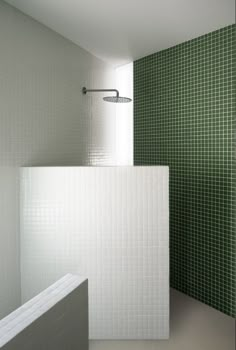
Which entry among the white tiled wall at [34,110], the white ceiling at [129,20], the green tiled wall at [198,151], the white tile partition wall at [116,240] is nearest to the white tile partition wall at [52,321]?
the white tile partition wall at [116,240]

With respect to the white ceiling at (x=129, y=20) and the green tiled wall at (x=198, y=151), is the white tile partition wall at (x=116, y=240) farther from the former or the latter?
the white ceiling at (x=129, y=20)

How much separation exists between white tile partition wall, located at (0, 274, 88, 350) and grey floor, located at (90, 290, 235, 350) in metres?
0.65

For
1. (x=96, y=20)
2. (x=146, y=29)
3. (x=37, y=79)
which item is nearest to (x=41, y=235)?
(x=37, y=79)

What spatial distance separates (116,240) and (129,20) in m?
1.63

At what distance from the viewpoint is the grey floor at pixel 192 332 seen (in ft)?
6.34

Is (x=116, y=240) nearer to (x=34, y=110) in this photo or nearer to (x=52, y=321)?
(x=52, y=321)

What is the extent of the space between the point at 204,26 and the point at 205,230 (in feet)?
5.44

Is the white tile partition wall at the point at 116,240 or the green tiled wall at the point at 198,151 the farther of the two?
the green tiled wall at the point at 198,151

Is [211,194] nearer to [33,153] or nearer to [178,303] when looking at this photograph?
[178,303]

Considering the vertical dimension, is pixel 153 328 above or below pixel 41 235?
below

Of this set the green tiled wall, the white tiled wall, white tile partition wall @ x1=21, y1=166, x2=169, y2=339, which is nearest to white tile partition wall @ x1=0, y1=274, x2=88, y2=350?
white tile partition wall @ x1=21, y1=166, x2=169, y2=339

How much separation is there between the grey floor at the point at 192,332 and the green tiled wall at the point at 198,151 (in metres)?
0.13

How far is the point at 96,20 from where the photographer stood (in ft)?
7.18

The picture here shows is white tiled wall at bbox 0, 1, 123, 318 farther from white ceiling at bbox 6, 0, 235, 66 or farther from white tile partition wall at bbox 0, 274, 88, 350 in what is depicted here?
white tile partition wall at bbox 0, 274, 88, 350
